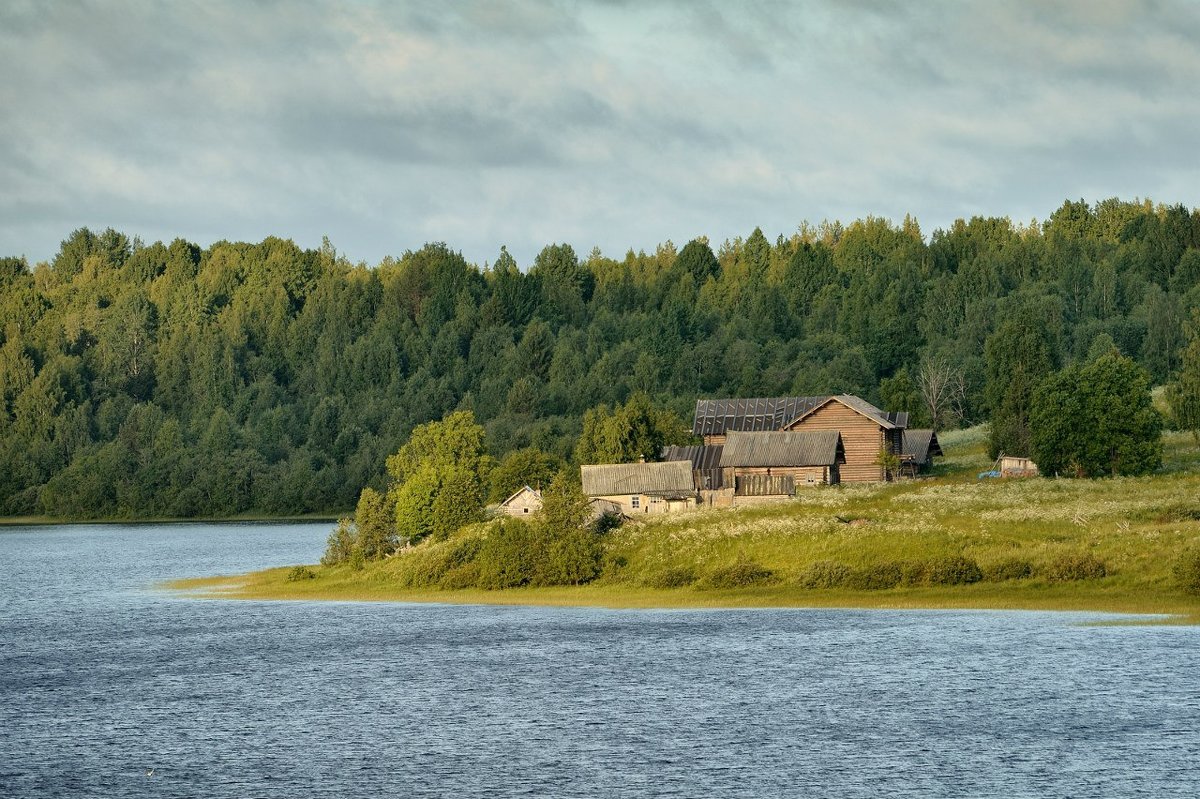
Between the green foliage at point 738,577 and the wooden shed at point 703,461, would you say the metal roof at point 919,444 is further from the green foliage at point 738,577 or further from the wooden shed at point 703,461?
the green foliage at point 738,577

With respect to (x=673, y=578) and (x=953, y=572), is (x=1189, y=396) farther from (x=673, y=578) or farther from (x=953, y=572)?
(x=673, y=578)

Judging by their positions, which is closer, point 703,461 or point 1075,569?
point 1075,569

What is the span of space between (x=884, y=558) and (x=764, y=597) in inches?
308

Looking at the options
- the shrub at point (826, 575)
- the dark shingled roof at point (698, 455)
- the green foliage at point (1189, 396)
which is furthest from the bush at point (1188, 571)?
the green foliage at point (1189, 396)

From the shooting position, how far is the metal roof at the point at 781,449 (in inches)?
4875

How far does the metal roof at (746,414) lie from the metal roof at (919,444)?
9.82m

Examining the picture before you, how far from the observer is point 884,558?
287 ft

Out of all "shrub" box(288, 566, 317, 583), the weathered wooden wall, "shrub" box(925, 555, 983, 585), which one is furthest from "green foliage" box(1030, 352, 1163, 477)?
"shrub" box(288, 566, 317, 583)

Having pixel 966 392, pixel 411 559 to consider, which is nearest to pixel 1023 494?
pixel 411 559

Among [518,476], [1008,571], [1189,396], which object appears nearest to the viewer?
[1008,571]

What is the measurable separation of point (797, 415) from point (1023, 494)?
107ft

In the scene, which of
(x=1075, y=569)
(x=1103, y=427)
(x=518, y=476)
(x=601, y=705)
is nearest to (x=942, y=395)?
(x=1103, y=427)

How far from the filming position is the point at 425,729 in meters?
53.3

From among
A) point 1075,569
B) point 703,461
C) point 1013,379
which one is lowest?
point 1075,569
